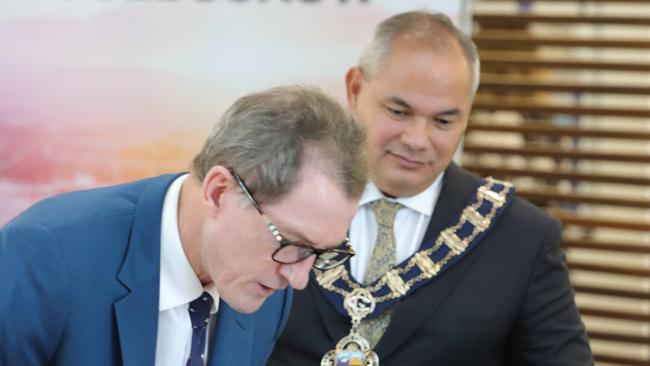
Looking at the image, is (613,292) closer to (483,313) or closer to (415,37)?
(483,313)

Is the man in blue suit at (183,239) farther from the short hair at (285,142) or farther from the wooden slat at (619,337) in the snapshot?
the wooden slat at (619,337)

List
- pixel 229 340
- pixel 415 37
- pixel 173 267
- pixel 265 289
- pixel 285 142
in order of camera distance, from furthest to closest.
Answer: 1. pixel 415 37
2. pixel 229 340
3. pixel 173 267
4. pixel 265 289
5. pixel 285 142

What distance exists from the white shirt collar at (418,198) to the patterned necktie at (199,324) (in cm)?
88

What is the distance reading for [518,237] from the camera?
285 cm

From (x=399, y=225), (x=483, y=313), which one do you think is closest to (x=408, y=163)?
(x=399, y=225)

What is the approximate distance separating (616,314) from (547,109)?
0.89 metres

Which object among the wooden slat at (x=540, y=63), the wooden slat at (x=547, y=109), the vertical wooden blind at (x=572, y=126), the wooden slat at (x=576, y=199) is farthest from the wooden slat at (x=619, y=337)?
the wooden slat at (x=540, y=63)

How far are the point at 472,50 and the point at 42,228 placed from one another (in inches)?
58.1

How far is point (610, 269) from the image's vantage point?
4.54 metres

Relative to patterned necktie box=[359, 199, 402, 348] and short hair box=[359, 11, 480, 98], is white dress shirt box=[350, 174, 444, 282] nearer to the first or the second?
patterned necktie box=[359, 199, 402, 348]

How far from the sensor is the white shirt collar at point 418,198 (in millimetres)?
2863

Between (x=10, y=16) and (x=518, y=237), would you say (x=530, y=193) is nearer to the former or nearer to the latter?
(x=518, y=237)

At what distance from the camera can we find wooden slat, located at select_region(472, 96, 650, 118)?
4.37 meters

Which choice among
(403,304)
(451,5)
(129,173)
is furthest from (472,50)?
(129,173)
